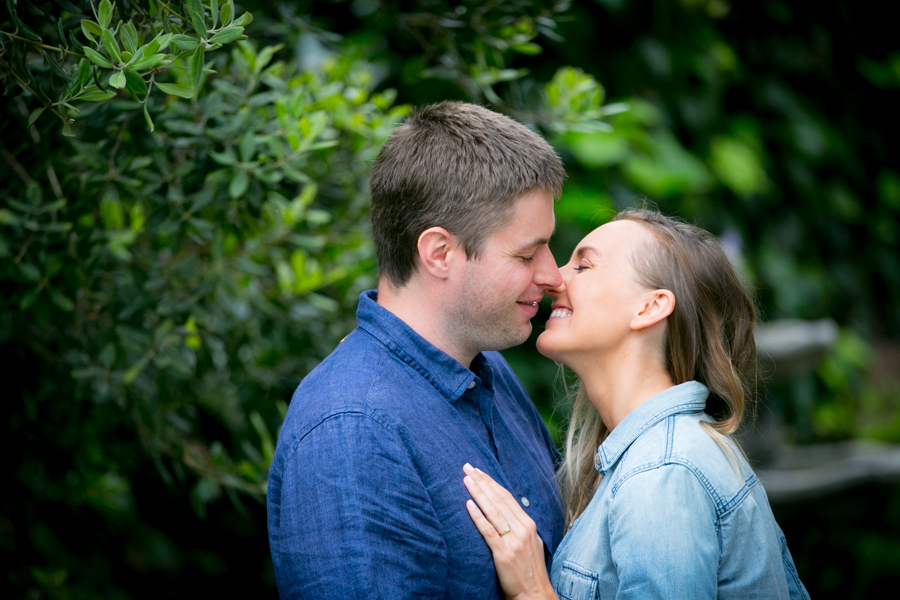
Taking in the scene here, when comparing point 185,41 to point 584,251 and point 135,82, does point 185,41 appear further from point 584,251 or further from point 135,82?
point 584,251

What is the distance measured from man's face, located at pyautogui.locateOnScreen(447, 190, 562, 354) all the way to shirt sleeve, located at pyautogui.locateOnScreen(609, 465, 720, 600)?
440mm

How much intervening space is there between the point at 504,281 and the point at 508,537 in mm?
543

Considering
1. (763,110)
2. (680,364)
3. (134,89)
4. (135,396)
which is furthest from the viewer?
(763,110)

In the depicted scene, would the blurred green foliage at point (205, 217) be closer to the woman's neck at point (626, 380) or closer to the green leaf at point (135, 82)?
the green leaf at point (135, 82)

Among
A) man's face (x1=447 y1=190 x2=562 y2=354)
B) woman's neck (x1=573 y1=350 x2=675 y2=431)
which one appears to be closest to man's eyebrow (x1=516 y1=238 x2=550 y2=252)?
man's face (x1=447 y1=190 x2=562 y2=354)

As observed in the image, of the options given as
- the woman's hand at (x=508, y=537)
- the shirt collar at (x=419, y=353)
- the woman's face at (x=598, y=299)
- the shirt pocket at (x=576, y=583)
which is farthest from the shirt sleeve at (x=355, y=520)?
the woman's face at (x=598, y=299)

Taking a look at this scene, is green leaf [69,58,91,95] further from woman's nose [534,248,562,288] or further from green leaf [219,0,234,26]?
woman's nose [534,248,562,288]

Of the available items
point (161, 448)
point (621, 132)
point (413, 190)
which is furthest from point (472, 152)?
point (621, 132)

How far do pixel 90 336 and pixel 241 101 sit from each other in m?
0.82

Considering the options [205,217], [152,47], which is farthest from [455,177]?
[205,217]

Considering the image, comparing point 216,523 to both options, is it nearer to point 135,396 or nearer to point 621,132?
point 135,396

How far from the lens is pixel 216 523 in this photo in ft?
11.4

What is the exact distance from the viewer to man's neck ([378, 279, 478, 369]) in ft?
5.46

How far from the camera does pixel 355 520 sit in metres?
1.32
